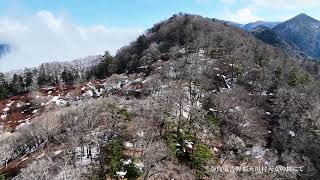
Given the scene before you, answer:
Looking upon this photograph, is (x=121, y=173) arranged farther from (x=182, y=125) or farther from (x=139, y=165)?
(x=182, y=125)

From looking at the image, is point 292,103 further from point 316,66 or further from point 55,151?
point 316,66

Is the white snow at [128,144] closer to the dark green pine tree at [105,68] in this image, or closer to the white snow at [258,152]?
the white snow at [258,152]

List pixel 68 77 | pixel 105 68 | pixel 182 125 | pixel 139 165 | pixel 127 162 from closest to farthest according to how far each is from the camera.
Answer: pixel 139 165, pixel 127 162, pixel 182 125, pixel 105 68, pixel 68 77

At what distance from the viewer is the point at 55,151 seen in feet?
273

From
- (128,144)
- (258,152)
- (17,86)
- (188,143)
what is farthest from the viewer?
(17,86)

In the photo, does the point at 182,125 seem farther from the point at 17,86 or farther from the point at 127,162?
the point at 17,86

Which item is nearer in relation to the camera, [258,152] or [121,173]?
[121,173]

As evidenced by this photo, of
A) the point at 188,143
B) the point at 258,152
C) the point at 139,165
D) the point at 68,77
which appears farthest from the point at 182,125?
the point at 68,77

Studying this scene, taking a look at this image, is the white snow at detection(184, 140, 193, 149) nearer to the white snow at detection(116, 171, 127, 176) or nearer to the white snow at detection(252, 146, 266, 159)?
the white snow at detection(252, 146, 266, 159)

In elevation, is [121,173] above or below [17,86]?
below

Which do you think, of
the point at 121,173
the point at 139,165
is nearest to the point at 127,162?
the point at 139,165

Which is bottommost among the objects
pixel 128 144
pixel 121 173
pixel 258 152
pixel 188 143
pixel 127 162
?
pixel 258 152

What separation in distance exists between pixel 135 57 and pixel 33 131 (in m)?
Answer: 94.6

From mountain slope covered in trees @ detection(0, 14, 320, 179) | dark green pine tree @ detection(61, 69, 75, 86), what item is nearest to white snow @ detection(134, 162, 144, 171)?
mountain slope covered in trees @ detection(0, 14, 320, 179)
